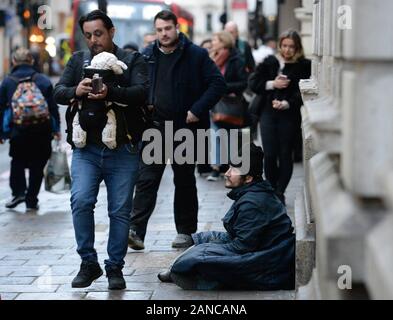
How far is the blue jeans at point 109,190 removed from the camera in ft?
21.1

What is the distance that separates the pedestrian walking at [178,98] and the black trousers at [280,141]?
1.75 metres

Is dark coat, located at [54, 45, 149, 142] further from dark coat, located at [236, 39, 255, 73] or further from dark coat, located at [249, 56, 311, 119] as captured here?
dark coat, located at [236, 39, 255, 73]

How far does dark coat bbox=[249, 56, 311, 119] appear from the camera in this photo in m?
9.86

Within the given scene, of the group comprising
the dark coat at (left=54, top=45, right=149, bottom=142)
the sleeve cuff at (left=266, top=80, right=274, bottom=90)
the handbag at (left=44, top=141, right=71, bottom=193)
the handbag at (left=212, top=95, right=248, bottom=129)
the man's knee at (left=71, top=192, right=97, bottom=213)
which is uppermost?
the dark coat at (left=54, top=45, right=149, bottom=142)

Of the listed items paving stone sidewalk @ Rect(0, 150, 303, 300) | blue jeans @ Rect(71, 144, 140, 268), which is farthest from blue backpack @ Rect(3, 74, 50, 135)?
blue jeans @ Rect(71, 144, 140, 268)

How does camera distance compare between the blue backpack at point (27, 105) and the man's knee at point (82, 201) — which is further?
the blue backpack at point (27, 105)

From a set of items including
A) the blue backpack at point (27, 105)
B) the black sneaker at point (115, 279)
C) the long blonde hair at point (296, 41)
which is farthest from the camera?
the blue backpack at point (27, 105)

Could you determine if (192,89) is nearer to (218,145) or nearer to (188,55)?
(188,55)

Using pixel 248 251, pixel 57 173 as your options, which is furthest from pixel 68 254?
pixel 57 173

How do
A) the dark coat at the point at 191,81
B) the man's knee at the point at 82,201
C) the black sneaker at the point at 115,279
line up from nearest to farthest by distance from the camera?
the man's knee at the point at 82,201
the black sneaker at the point at 115,279
the dark coat at the point at 191,81

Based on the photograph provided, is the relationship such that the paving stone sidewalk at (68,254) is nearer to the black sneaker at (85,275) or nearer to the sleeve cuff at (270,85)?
the black sneaker at (85,275)

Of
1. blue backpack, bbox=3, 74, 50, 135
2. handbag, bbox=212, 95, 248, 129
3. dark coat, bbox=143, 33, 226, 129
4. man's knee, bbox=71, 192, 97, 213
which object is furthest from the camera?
handbag, bbox=212, 95, 248, 129

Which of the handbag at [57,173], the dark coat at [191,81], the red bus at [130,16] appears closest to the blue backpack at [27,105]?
the handbag at [57,173]

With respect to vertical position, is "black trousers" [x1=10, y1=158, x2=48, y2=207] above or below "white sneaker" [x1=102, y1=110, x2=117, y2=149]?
below
